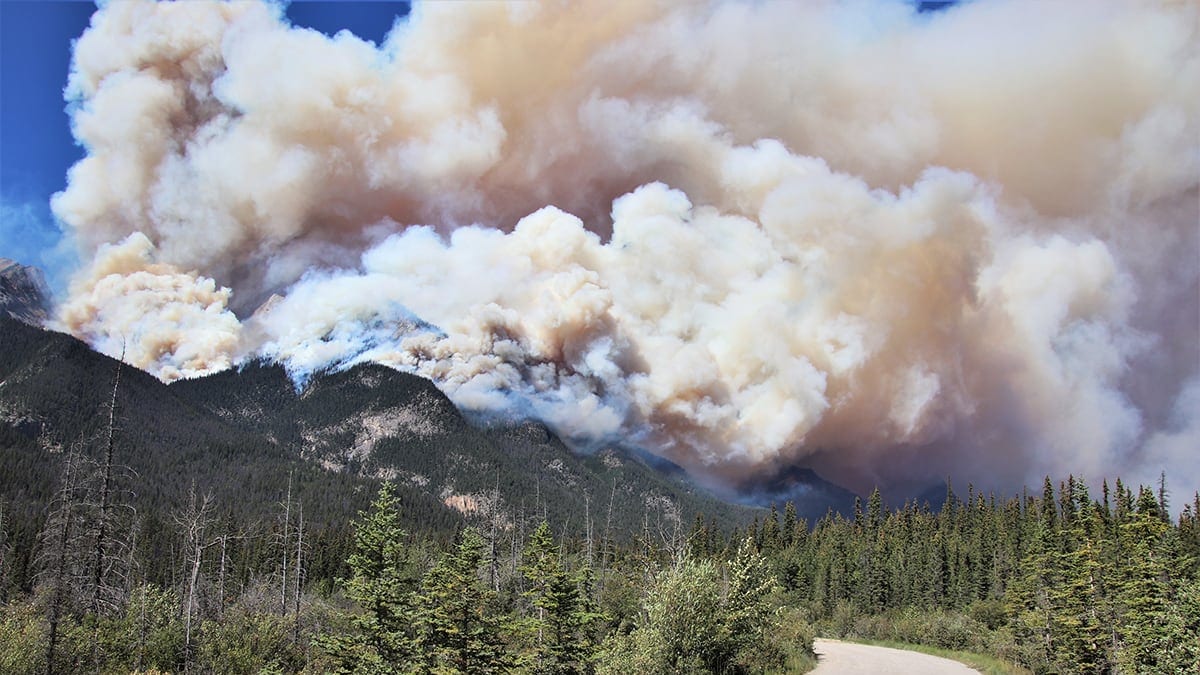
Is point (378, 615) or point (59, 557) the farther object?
point (378, 615)

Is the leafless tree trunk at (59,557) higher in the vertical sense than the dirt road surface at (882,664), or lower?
higher

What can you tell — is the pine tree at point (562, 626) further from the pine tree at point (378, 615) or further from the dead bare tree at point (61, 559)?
the dead bare tree at point (61, 559)

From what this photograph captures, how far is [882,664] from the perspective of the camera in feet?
193

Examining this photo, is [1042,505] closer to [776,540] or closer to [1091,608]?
[776,540]

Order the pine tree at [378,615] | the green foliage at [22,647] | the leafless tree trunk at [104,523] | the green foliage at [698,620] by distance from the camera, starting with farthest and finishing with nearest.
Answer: the green foliage at [22,647] < the green foliage at [698,620] < the pine tree at [378,615] < the leafless tree trunk at [104,523]

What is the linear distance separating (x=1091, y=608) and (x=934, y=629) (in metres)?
36.0

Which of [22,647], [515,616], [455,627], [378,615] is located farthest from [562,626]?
[22,647]

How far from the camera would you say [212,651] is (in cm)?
5053

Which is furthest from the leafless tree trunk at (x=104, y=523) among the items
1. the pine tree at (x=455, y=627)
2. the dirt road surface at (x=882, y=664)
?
the dirt road surface at (x=882, y=664)

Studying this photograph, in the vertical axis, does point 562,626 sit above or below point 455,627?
below

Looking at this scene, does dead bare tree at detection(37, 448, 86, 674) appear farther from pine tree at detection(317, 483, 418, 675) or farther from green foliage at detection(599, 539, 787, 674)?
green foliage at detection(599, 539, 787, 674)

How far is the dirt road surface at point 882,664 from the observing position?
52547mm

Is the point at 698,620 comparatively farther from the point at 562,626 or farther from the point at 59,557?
the point at 59,557

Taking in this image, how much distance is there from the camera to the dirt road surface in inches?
2069
